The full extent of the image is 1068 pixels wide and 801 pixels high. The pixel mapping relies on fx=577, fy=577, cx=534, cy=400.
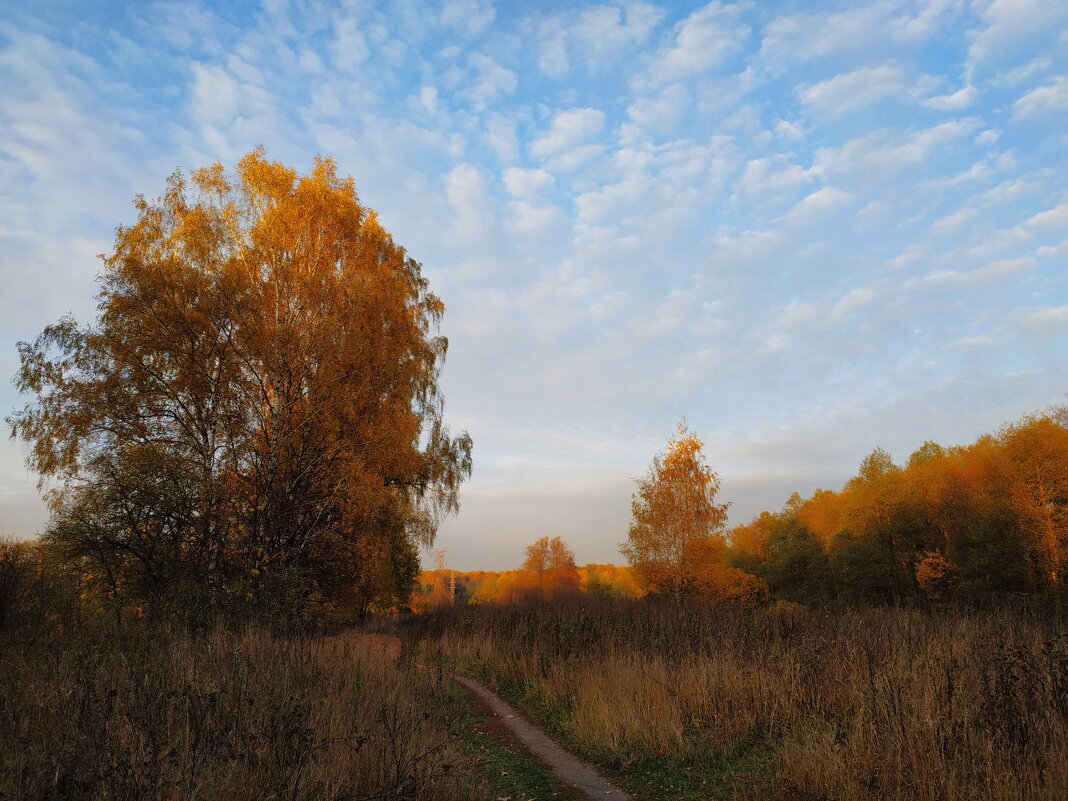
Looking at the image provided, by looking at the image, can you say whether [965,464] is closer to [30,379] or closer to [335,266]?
[335,266]

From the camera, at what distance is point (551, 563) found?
7481 cm

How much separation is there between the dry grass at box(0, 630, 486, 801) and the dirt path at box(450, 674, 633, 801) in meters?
1.33

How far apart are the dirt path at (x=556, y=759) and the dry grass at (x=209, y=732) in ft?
4.35

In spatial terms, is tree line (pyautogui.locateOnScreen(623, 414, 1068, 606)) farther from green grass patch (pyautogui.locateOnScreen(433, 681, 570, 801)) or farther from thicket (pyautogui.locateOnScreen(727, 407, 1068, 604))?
green grass patch (pyautogui.locateOnScreen(433, 681, 570, 801))

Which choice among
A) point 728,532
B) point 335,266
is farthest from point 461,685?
point 728,532

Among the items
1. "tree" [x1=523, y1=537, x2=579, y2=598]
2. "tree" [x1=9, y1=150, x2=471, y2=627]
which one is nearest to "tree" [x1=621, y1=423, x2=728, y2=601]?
"tree" [x1=9, y1=150, x2=471, y2=627]

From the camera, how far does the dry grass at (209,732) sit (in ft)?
12.2

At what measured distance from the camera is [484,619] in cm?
1697

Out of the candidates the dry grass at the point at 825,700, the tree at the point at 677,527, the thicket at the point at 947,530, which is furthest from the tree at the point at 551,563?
the dry grass at the point at 825,700

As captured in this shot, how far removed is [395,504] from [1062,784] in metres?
16.2

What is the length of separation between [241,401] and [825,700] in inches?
546

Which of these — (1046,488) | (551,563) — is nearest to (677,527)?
(1046,488)

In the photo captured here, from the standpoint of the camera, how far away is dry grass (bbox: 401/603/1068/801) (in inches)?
171

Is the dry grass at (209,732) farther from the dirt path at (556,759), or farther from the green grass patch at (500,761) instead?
the dirt path at (556,759)
